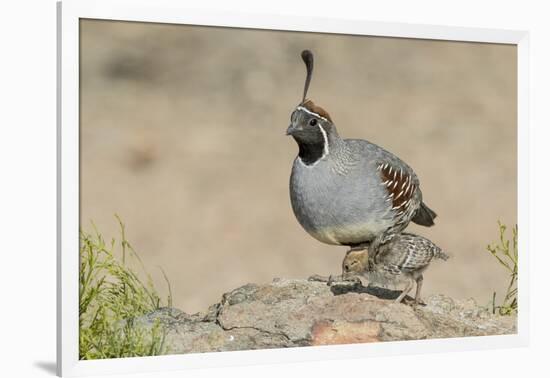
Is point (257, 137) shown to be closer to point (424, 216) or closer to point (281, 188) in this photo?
point (281, 188)

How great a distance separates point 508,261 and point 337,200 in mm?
1190

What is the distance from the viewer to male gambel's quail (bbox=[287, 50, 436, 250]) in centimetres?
481

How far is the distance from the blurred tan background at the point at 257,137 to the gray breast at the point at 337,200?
82 mm

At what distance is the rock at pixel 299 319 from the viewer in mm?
4637

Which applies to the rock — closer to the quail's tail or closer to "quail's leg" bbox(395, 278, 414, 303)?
"quail's leg" bbox(395, 278, 414, 303)

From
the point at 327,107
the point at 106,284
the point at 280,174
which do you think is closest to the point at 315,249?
the point at 280,174

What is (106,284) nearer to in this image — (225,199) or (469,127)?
(225,199)

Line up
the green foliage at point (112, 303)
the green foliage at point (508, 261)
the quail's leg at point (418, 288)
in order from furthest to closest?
the green foliage at point (508, 261) → the quail's leg at point (418, 288) → the green foliage at point (112, 303)

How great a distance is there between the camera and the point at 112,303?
14.9 ft

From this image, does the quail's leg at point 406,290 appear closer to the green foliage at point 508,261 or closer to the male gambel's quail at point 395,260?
the male gambel's quail at point 395,260

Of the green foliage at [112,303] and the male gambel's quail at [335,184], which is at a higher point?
the male gambel's quail at [335,184]

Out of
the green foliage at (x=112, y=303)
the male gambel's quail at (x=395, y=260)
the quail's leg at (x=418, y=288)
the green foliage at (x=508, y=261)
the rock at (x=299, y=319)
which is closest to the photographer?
the green foliage at (x=112, y=303)

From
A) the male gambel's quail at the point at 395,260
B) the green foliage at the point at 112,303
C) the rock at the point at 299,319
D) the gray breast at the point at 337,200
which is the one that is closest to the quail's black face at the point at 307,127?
the gray breast at the point at 337,200

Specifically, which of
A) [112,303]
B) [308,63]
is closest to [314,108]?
[308,63]
